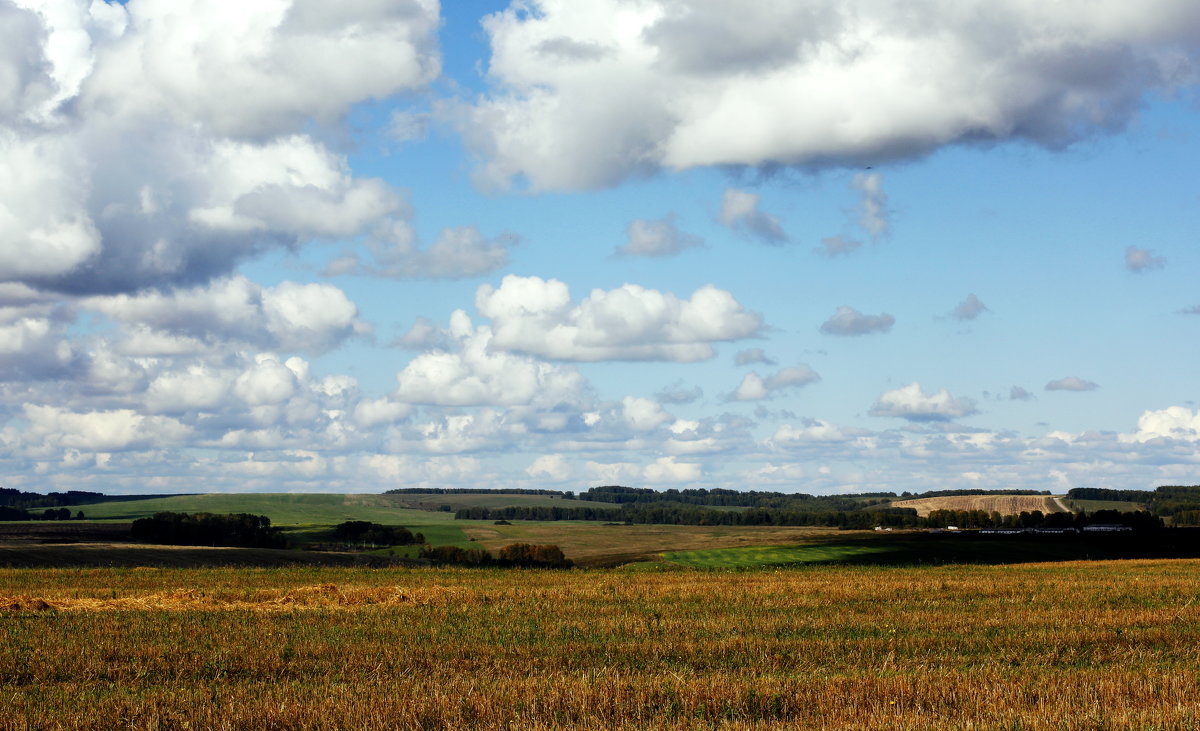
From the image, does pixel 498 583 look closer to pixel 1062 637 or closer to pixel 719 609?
pixel 719 609

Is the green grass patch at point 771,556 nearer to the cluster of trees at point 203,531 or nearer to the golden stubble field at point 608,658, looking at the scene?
the golden stubble field at point 608,658

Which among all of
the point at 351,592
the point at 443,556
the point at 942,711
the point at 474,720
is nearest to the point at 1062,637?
the point at 942,711

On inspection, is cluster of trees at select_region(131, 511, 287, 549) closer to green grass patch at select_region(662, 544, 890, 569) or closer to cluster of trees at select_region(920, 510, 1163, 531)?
green grass patch at select_region(662, 544, 890, 569)

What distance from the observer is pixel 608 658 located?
21.8m

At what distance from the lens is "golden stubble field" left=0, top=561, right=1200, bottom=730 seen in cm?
1552

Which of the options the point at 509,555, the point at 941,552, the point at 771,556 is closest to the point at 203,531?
the point at 509,555

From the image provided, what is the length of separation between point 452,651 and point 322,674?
3550 mm

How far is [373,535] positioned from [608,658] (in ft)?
449

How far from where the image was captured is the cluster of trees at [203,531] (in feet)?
445

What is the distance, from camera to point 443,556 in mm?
107812

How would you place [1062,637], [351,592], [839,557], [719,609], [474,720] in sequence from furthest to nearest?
[839,557] → [351,592] → [719,609] → [1062,637] → [474,720]

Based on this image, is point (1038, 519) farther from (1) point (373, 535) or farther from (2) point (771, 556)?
(2) point (771, 556)

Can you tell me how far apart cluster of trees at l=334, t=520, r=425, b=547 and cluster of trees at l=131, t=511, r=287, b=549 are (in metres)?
12.6

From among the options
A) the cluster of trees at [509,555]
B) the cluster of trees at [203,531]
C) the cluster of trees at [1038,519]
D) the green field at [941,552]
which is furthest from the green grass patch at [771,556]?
the cluster of trees at [1038,519]
